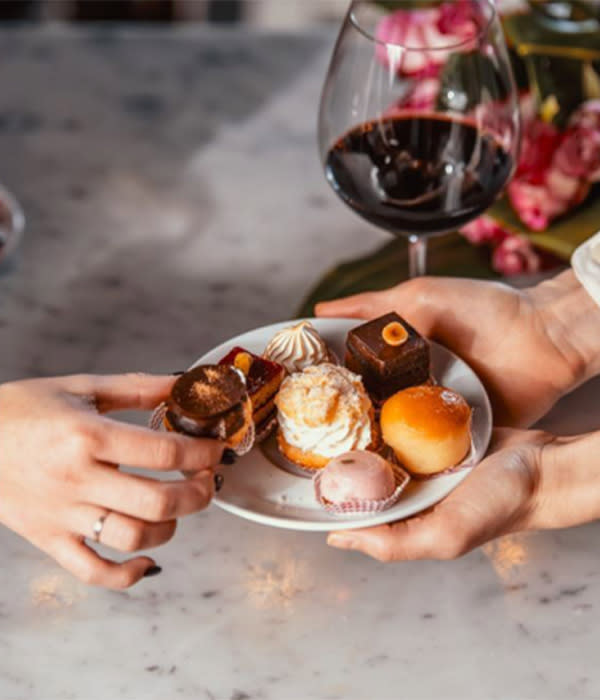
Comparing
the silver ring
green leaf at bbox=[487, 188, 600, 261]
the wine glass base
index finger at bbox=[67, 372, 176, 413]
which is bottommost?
the wine glass base

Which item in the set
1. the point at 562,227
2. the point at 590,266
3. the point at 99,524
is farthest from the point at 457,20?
the point at 99,524

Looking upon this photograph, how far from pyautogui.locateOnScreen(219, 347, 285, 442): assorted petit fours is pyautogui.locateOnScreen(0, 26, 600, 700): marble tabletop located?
5.8 inches

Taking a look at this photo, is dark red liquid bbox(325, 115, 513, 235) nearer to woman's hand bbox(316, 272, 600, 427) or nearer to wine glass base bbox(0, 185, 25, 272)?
woman's hand bbox(316, 272, 600, 427)

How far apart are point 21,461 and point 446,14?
2.85 feet

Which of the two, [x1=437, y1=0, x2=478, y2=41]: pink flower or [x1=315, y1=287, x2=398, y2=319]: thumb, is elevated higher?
[x1=437, y1=0, x2=478, y2=41]: pink flower

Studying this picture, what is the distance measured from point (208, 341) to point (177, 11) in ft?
7.00

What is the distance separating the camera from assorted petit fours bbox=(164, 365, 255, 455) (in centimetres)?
87

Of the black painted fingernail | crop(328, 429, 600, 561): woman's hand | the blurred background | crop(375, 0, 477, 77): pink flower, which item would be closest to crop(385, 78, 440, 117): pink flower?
crop(375, 0, 477, 77): pink flower

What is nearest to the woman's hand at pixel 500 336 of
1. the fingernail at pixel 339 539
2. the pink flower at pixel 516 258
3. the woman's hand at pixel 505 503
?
the woman's hand at pixel 505 503

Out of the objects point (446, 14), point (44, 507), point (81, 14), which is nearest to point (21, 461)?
point (44, 507)

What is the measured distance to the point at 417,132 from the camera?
1.11 metres

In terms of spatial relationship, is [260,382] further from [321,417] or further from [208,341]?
[208,341]

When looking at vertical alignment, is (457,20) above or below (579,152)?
above

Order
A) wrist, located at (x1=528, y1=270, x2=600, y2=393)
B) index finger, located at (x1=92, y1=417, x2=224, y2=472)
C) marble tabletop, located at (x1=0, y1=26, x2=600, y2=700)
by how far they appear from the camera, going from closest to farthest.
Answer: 1. index finger, located at (x1=92, y1=417, x2=224, y2=472)
2. marble tabletop, located at (x1=0, y1=26, x2=600, y2=700)
3. wrist, located at (x1=528, y1=270, x2=600, y2=393)
